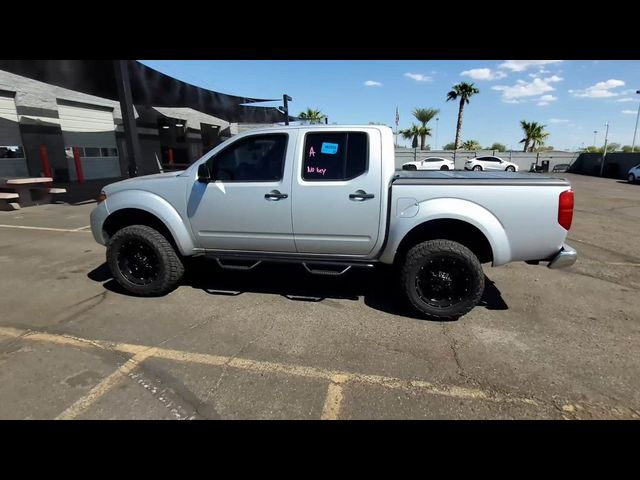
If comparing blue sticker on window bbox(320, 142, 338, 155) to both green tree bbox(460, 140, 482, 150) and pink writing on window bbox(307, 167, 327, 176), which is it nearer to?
pink writing on window bbox(307, 167, 327, 176)

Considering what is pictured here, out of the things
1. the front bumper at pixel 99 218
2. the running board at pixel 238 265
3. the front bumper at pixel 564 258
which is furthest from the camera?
the front bumper at pixel 99 218

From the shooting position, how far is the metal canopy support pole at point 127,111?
11.5 metres

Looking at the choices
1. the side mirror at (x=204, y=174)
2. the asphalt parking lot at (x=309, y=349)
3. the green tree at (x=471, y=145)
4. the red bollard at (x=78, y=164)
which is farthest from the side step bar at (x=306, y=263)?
the green tree at (x=471, y=145)

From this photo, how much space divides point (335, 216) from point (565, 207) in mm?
2188

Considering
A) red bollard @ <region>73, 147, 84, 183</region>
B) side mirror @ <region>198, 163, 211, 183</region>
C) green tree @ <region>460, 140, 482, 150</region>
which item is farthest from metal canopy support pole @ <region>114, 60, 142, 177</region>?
green tree @ <region>460, 140, 482, 150</region>

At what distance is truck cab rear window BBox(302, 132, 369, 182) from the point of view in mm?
3564

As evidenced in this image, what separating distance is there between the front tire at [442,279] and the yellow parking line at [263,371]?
109 cm

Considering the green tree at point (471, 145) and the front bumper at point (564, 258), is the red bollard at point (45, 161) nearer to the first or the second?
the front bumper at point (564, 258)

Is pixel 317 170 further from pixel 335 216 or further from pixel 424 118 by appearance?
pixel 424 118

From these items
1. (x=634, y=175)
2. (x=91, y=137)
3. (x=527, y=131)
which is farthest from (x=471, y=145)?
(x=91, y=137)

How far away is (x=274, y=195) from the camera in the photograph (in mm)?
3662

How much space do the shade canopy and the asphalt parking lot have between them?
27.8 feet
